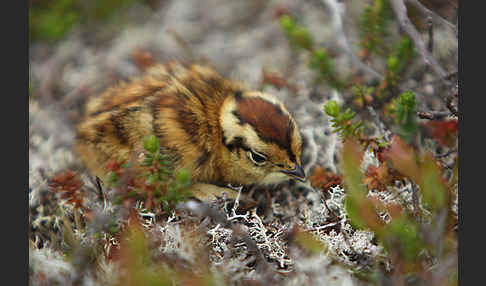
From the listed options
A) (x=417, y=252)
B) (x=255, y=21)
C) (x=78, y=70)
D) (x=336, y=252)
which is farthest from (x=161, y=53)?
(x=417, y=252)

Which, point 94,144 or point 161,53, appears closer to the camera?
point 94,144

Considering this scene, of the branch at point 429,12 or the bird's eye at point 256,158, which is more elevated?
the branch at point 429,12

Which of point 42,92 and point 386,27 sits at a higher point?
point 386,27

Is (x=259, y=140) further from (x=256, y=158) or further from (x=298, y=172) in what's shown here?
(x=298, y=172)

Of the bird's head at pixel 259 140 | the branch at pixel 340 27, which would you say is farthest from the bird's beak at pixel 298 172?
the branch at pixel 340 27

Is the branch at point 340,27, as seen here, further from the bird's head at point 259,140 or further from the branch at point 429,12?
the bird's head at point 259,140

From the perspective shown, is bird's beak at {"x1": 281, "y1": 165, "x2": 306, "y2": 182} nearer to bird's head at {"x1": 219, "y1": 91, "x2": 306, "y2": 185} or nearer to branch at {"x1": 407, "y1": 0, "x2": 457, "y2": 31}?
bird's head at {"x1": 219, "y1": 91, "x2": 306, "y2": 185}

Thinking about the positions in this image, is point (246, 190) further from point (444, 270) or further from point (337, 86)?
point (444, 270)

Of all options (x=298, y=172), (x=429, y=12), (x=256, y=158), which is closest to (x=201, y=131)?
(x=256, y=158)
